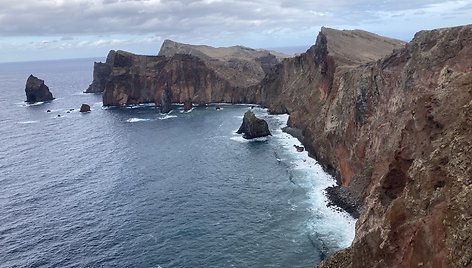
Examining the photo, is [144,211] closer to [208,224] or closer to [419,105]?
[208,224]

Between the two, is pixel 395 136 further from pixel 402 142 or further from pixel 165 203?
pixel 165 203

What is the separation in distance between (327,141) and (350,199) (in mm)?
25260

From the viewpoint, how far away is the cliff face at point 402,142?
29094 mm

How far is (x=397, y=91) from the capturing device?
8112 cm

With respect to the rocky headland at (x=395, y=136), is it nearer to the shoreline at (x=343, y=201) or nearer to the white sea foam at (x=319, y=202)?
the shoreline at (x=343, y=201)

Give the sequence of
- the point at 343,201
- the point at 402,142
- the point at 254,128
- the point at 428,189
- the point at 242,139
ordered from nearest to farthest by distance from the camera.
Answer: the point at 428,189 < the point at 402,142 < the point at 343,201 < the point at 254,128 < the point at 242,139

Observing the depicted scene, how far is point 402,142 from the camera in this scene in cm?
4059

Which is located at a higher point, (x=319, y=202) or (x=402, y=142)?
(x=402, y=142)

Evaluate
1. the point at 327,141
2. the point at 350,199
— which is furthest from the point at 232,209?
the point at 327,141

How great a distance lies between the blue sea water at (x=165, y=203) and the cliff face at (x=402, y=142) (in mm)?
10842

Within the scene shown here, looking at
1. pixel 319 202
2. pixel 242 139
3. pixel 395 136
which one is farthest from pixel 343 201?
pixel 242 139

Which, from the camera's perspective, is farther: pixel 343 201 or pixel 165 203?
pixel 165 203

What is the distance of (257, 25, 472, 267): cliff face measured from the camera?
29094mm

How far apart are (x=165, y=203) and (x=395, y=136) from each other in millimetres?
45270
